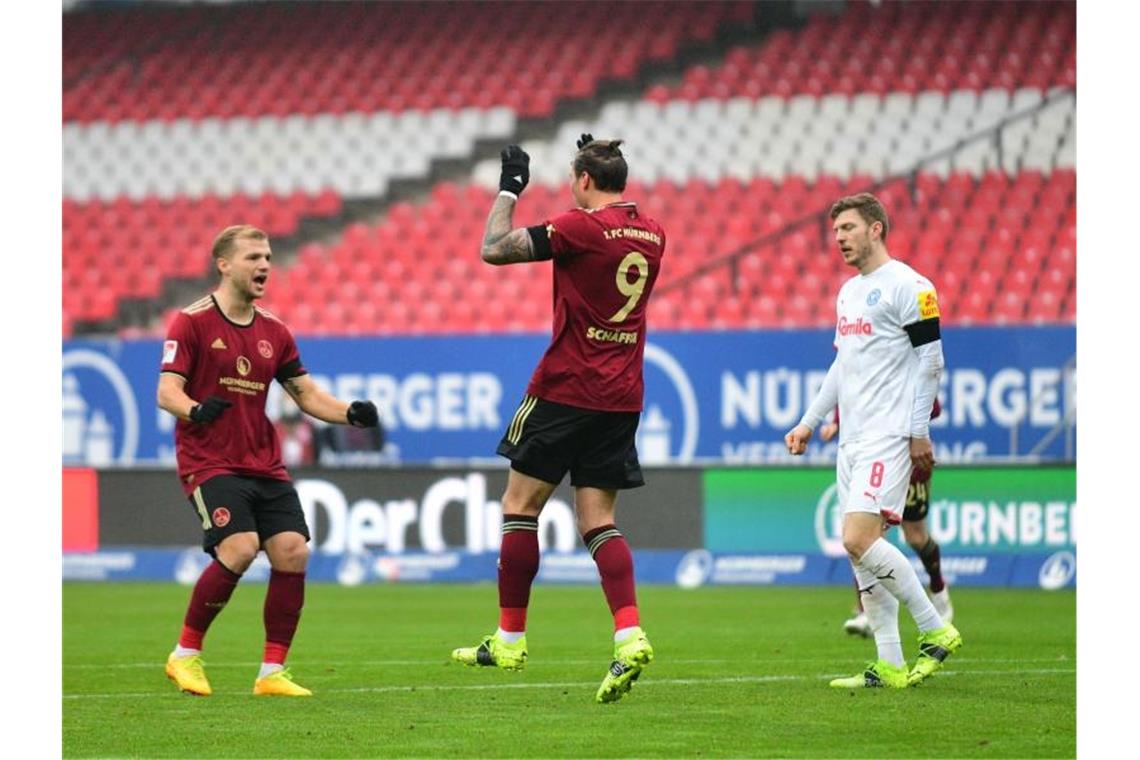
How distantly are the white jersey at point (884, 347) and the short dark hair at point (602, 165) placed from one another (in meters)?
1.37

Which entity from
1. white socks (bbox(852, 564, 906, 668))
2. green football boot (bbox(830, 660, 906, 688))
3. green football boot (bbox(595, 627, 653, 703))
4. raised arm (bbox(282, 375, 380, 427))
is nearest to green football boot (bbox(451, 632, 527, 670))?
green football boot (bbox(595, 627, 653, 703))

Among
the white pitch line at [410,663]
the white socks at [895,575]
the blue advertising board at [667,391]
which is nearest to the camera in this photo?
the white socks at [895,575]

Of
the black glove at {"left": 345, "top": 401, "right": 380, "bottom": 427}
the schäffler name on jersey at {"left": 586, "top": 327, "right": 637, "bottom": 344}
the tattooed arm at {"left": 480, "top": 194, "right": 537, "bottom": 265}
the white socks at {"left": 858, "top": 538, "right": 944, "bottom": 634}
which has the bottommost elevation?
the white socks at {"left": 858, "top": 538, "right": 944, "bottom": 634}

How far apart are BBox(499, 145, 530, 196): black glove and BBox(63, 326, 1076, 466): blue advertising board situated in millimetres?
10539

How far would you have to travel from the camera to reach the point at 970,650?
10.6m

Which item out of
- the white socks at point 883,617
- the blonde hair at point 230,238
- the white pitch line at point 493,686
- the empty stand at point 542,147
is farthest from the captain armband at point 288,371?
the empty stand at point 542,147

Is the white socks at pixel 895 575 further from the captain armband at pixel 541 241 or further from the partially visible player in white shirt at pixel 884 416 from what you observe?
the captain armband at pixel 541 241

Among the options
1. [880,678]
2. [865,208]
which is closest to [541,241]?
[865,208]

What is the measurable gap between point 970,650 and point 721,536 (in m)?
6.57

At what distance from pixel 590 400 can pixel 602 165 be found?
949 millimetres

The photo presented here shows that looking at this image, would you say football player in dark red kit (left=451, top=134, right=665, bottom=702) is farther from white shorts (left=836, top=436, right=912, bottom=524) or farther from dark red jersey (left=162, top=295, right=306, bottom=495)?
dark red jersey (left=162, top=295, right=306, bottom=495)

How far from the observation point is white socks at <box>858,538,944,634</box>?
27.7 feet

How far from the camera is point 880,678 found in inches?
331

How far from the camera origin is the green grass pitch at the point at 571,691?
6.67m
